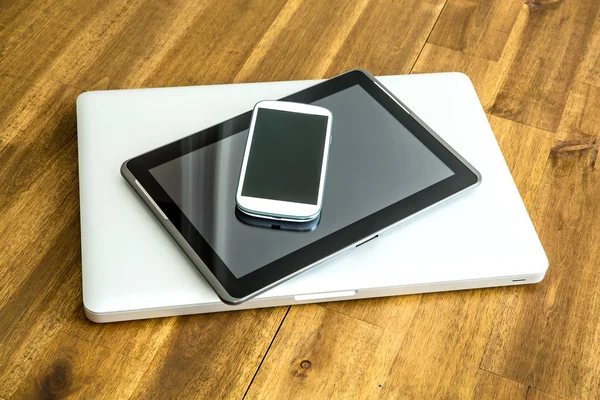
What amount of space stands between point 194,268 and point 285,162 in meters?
0.13

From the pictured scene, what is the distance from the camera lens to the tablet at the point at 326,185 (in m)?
0.60

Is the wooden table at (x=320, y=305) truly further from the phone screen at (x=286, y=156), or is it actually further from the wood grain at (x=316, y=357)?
the phone screen at (x=286, y=156)

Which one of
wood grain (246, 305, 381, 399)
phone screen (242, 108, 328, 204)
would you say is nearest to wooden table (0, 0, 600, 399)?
wood grain (246, 305, 381, 399)

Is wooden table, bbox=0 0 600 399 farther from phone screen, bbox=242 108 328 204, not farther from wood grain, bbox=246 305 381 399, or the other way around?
phone screen, bbox=242 108 328 204

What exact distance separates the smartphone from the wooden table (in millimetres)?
93

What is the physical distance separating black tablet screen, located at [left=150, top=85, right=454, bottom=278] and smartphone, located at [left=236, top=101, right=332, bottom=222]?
14 mm

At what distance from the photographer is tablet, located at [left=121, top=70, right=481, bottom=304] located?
60cm

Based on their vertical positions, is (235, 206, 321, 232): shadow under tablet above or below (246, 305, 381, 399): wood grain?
above

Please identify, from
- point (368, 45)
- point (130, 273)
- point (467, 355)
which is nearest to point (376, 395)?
point (467, 355)

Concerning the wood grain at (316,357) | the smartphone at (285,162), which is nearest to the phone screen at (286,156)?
the smartphone at (285,162)

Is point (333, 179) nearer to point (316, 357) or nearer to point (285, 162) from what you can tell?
point (285, 162)

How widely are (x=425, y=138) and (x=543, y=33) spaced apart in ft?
1.04

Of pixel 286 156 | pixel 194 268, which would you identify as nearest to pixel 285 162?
pixel 286 156

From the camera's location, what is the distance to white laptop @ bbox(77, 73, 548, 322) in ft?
1.95
